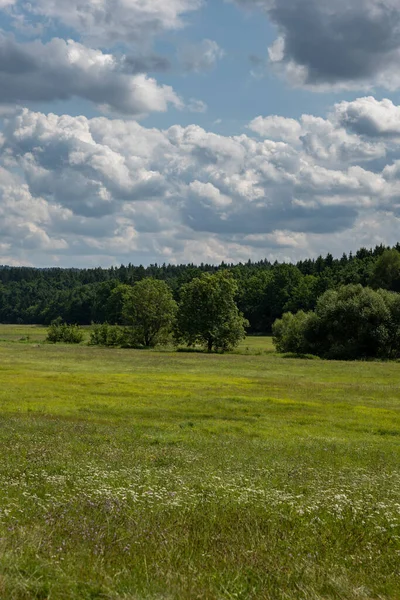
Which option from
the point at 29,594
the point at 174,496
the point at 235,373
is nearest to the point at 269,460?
the point at 174,496

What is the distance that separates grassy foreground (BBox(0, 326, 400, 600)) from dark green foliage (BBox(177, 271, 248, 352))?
6744cm

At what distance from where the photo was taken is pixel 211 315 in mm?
100312

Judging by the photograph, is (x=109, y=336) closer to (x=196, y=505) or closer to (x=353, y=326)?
(x=353, y=326)

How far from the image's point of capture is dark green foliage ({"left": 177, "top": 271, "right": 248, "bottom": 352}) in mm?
99938

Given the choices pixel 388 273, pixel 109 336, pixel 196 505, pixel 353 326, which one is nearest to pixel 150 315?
pixel 109 336

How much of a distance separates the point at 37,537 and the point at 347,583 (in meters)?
4.55

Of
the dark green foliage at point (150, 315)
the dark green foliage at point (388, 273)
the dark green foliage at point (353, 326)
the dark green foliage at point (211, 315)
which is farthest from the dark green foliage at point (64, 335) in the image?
the dark green foliage at point (388, 273)

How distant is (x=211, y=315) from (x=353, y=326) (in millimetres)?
26318

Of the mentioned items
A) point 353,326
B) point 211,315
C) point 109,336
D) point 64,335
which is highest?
point 211,315

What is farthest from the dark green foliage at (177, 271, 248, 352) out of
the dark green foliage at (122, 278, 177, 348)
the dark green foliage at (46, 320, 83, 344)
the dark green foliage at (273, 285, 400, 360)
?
the dark green foliage at (46, 320, 83, 344)

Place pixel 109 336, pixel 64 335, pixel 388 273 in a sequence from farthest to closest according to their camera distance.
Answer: pixel 388 273 → pixel 64 335 → pixel 109 336

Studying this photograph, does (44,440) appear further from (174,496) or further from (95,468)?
(174,496)

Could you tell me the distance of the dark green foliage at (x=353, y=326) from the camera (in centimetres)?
8200

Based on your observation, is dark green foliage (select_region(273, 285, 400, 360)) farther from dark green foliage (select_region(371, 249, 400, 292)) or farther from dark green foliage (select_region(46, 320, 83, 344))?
dark green foliage (select_region(371, 249, 400, 292))
